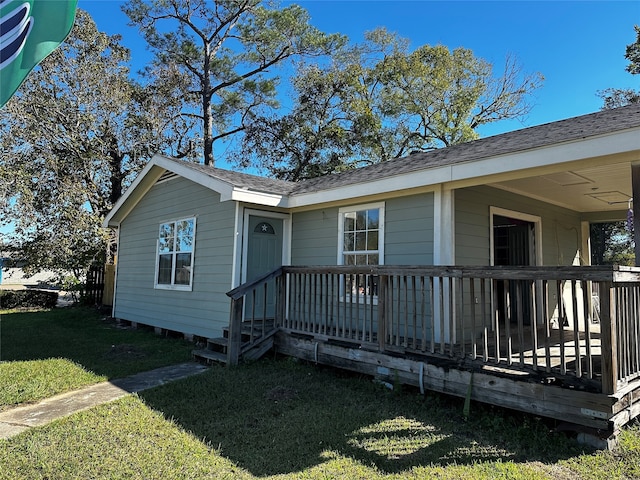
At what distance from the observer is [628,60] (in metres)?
17.3

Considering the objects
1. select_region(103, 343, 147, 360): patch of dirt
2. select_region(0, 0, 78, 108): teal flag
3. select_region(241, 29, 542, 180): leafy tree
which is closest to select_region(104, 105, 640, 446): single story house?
select_region(103, 343, 147, 360): patch of dirt

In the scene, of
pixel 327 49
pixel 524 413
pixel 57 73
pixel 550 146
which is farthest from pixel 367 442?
pixel 327 49

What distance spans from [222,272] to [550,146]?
18.2 feet

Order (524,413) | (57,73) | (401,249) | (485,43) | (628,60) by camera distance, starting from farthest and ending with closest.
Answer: (485,43) → (628,60) → (57,73) → (401,249) → (524,413)

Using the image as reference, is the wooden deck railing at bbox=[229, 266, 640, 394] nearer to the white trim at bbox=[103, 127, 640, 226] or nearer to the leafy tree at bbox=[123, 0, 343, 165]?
the white trim at bbox=[103, 127, 640, 226]

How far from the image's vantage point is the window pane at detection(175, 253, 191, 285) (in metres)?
8.58

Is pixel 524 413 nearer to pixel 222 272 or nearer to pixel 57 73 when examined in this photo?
pixel 222 272

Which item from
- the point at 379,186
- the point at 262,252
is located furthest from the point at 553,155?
the point at 262,252

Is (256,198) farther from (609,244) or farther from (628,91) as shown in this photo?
(609,244)

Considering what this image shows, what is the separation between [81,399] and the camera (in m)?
4.73

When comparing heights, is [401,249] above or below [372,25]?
below

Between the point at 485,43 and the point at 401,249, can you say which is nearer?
the point at 401,249

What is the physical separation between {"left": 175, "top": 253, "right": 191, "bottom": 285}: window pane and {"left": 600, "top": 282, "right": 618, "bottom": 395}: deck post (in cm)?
718

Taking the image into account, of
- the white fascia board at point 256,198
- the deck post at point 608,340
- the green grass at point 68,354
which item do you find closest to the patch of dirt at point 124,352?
the green grass at point 68,354
